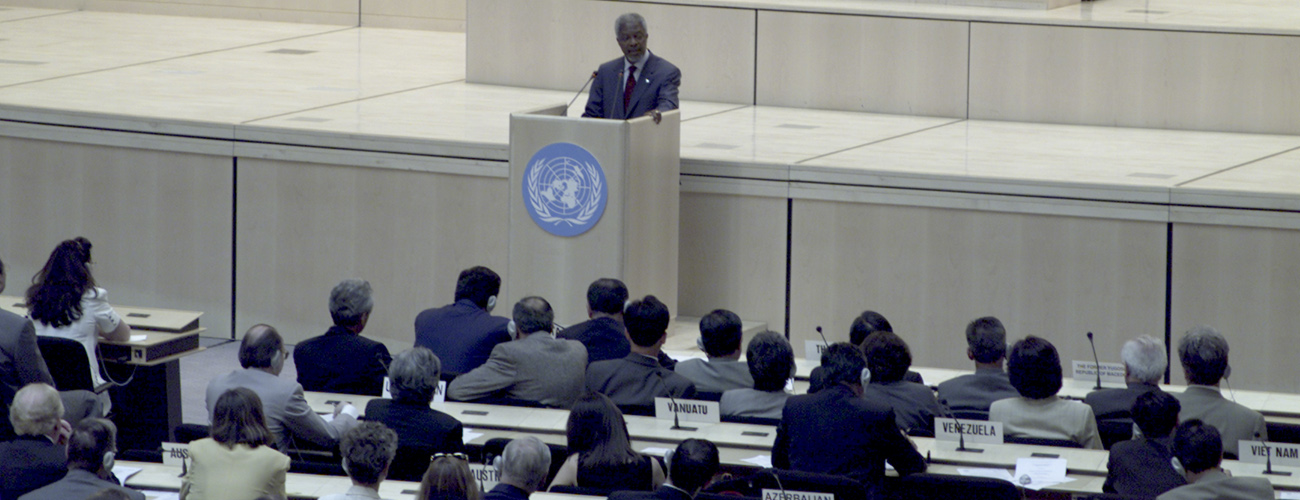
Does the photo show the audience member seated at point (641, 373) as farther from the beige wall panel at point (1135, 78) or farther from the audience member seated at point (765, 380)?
the beige wall panel at point (1135, 78)

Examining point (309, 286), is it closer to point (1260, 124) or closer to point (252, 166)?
point (252, 166)

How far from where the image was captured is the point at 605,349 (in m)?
5.96

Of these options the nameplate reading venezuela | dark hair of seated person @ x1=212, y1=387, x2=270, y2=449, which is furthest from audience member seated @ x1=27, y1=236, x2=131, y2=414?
the nameplate reading venezuela

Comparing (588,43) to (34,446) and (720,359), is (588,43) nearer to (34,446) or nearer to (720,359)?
(720,359)

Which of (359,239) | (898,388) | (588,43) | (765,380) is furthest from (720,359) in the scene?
(588,43)

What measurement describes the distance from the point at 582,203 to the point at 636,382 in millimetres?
2120

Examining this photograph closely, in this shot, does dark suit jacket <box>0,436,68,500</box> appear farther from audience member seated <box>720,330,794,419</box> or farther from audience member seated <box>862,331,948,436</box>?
audience member seated <box>862,331,948,436</box>

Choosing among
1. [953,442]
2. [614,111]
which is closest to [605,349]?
[953,442]

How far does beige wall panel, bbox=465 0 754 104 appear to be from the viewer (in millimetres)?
9617

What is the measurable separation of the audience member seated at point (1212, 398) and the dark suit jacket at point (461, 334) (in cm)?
225

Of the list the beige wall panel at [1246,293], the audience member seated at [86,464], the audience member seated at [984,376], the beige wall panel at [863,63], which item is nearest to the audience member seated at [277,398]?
the audience member seated at [86,464]

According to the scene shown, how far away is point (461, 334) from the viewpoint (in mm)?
5977

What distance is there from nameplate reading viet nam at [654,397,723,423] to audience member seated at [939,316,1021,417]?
814 mm

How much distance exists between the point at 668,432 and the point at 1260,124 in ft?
16.3
